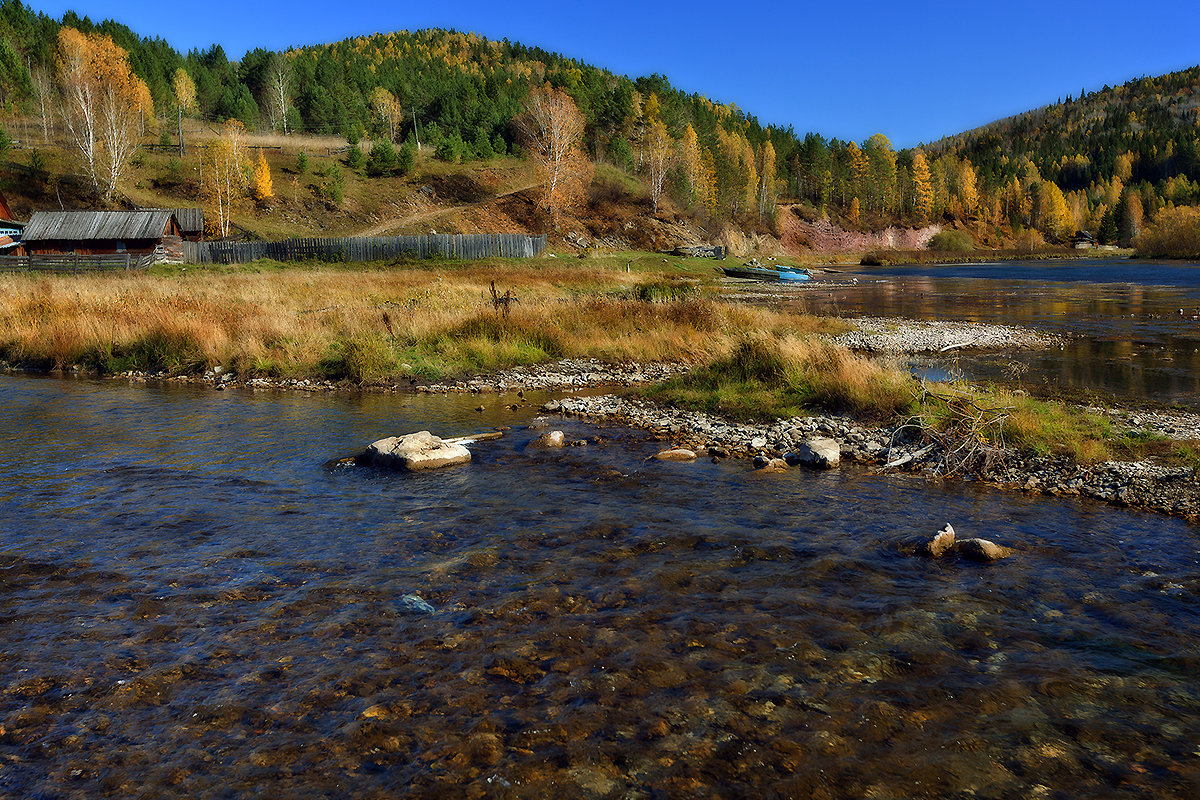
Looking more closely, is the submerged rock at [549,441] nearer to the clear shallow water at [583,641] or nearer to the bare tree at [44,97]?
the clear shallow water at [583,641]

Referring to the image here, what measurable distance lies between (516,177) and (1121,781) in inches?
3841

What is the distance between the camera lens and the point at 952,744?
474 cm

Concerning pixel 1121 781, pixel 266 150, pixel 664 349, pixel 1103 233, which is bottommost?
pixel 1121 781

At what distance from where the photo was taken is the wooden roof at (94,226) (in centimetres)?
5669

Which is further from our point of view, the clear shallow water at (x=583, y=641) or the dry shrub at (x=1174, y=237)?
the dry shrub at (x=1174, y=237)

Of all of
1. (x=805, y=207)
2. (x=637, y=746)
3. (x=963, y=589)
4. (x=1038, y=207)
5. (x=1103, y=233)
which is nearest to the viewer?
(x=637, y=746)

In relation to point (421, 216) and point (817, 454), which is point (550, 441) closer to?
point (817, 454)

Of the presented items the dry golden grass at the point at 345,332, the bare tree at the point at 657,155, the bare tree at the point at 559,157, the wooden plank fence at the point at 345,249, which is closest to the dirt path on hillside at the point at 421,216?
the bare tree at the point at 559,157

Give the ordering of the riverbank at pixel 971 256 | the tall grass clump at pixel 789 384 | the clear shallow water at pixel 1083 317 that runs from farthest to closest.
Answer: the riverbank at pixel 971 256 → the clear shallow water at pixel 1083 317 → the tall grass clump at pixel 789 384

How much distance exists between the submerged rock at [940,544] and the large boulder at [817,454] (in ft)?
10.2

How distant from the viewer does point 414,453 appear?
11.0 metres

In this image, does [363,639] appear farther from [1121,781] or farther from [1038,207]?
[1038,207]

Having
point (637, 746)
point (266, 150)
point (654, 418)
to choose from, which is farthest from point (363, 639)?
point (266, 150)

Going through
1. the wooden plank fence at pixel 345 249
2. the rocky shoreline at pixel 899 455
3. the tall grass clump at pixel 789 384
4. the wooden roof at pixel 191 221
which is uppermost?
the wooden roof at pixel 191 221
